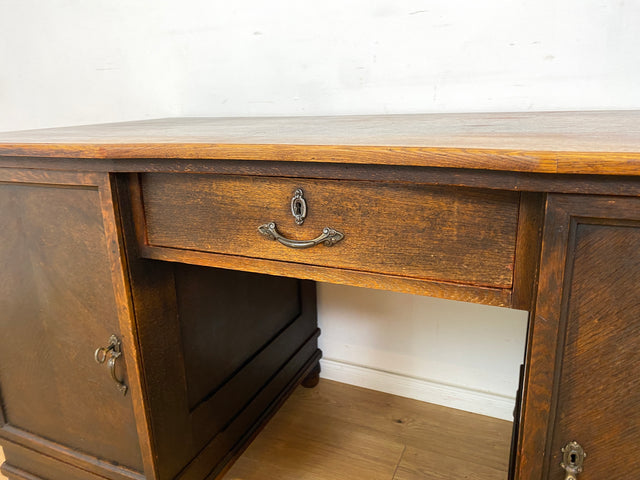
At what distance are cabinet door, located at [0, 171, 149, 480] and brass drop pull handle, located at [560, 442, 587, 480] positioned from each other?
75cm

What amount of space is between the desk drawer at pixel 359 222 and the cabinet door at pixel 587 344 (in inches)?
2.6

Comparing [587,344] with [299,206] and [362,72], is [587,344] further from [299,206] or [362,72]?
[362,72]

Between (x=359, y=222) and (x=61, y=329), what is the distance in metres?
0.69

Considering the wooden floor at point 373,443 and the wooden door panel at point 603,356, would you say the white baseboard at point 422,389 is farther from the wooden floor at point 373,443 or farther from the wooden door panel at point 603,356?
the wooden door panel at point 603,356

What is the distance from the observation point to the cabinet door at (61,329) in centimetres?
89

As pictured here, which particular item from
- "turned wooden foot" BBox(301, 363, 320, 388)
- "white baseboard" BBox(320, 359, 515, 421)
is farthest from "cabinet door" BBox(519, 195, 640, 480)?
"turned wooden foot" BBox(301, 363, 320, 388)

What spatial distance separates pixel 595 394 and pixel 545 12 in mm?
831

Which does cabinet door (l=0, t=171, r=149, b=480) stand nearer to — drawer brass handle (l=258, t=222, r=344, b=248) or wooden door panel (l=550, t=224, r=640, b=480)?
drawer brass handle (l=258, t=222, r=344, b=248)

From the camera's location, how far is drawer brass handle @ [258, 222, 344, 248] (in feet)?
2.27

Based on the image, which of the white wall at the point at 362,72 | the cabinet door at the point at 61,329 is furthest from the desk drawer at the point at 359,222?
the white wall at the point at 362,72

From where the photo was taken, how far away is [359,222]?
68 centimetres

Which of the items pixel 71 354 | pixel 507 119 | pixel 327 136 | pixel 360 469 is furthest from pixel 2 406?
pixel 507 119

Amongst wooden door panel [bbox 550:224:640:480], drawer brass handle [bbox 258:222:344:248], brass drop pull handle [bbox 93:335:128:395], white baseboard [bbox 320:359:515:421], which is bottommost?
white baseboard [bbox 320:359:515:421]

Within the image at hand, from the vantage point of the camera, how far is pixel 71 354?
0.99 metres
